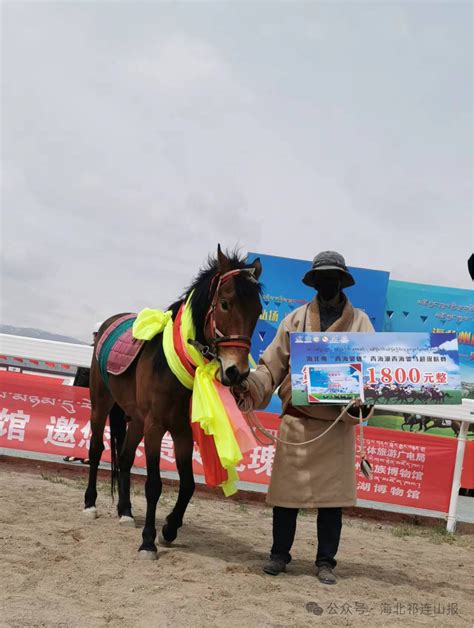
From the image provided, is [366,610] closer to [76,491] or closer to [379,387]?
[379,387]

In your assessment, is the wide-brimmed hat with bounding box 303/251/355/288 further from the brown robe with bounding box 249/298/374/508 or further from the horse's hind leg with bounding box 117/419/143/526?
the horse's hind leg with bounding box 117/419/143/526

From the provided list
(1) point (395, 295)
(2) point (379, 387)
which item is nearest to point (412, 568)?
(2) point (379, 387)

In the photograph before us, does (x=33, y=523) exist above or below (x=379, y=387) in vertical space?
below

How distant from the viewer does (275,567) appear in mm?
3684

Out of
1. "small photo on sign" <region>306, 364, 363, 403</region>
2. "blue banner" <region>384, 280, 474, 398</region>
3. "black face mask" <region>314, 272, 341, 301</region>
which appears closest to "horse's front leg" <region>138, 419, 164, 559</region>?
"small photo on sign" <region>306, 364, 363, 403</region>

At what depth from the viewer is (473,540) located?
5.73 m

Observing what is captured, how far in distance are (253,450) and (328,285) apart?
325cm

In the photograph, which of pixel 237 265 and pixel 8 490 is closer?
pixel 237 265

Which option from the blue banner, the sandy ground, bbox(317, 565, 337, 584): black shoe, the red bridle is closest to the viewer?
the sandy ground

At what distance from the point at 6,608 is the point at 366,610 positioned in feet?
5.92

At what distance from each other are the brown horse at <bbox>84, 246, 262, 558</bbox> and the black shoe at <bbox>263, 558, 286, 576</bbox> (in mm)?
737

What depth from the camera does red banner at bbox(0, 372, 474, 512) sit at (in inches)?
248

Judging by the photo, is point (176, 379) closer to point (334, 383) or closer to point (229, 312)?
point (229, 312)

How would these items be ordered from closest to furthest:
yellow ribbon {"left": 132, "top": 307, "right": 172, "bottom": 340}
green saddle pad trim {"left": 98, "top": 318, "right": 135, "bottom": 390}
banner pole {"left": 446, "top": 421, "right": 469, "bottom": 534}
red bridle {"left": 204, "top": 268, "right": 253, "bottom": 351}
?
red bridle {"left": 204, "top": 268, "right": 253, "bottom": 351} < yellow ribbon {"left": 132, "top": 307, "right": 172, "bottom": 340} < green saddle pad trim {"left": 98, "top": 318, "right": 135, "bottom": 390} < banner pole {"left": 446, "top": 421, "right": 469, "bottom": 534}
